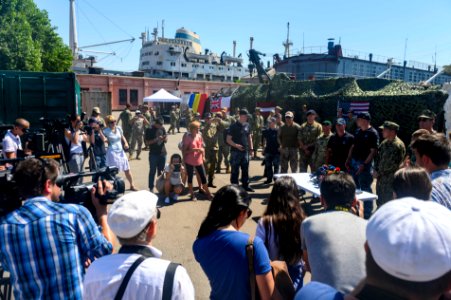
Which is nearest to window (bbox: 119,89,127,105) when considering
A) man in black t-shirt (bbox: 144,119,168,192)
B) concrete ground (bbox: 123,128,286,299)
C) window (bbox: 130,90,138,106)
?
window (bbox: 130,90,138,106)

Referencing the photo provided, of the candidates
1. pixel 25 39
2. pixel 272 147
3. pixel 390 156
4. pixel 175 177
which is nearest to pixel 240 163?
pixel 272 147

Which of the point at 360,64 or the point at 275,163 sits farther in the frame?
the point at 360,64

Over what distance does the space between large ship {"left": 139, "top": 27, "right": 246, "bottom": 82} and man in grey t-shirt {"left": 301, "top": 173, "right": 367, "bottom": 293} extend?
61.4m

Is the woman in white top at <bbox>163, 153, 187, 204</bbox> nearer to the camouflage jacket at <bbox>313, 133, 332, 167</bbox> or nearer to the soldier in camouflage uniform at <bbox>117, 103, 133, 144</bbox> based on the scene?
the camouflage jacket at <bbox>313, 133, 332, 167</bbox>

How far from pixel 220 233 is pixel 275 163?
263 inches

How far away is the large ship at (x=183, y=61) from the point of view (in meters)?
63.1

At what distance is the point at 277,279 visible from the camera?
224 cm

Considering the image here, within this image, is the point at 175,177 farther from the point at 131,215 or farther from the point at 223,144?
the point at 131,215

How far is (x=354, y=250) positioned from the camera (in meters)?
2.00

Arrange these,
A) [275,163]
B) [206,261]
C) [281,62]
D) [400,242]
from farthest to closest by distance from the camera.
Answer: [281,62] → [275,163] → [206,261] → [400,242]

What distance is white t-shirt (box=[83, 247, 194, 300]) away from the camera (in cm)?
165

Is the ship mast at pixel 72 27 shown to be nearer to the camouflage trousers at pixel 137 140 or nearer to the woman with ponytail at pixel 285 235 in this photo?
the camouflage trousers at pixel 137 140

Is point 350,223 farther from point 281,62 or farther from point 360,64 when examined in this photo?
point 360,64

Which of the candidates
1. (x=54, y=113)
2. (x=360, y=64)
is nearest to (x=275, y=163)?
(x=54, y=113)
